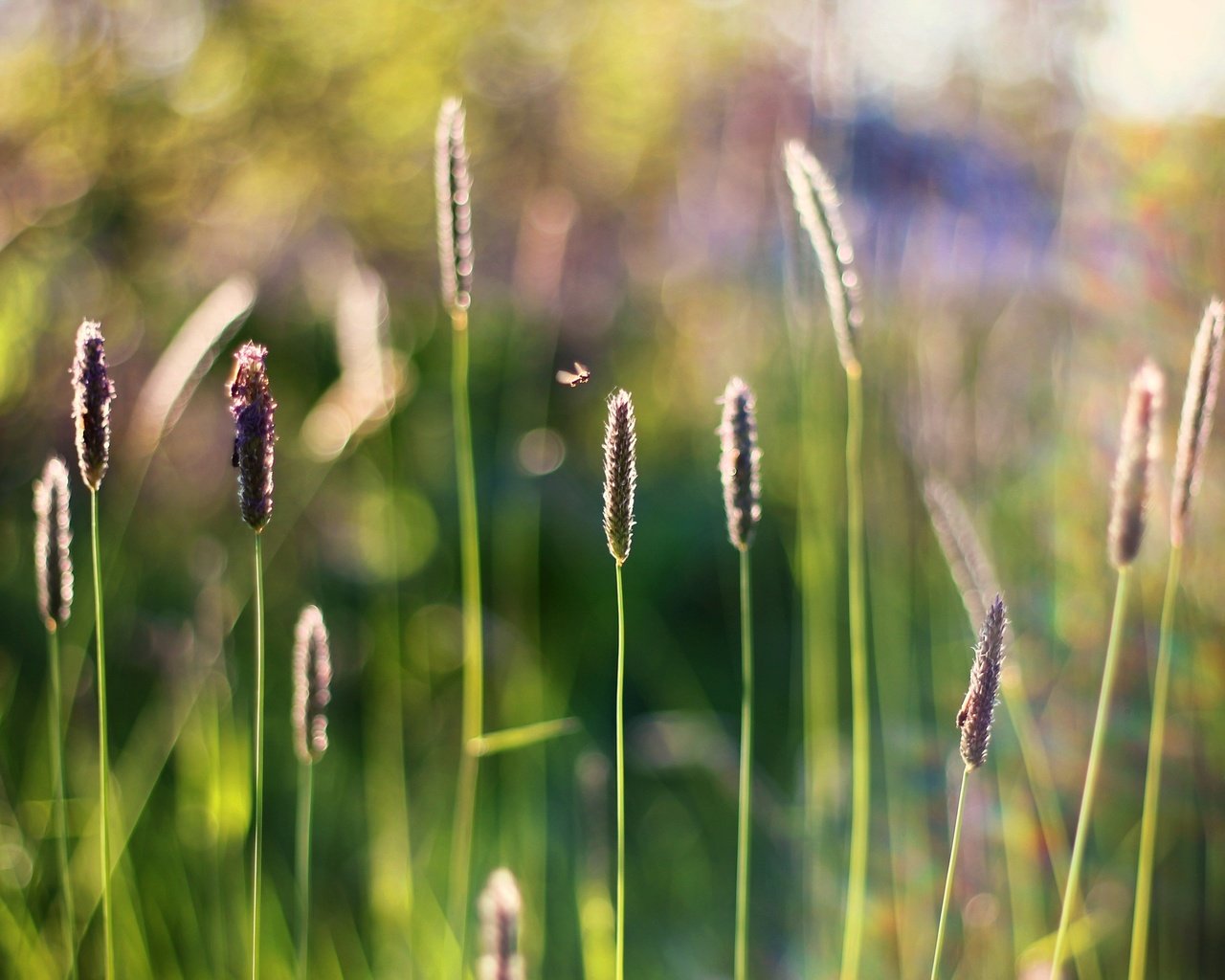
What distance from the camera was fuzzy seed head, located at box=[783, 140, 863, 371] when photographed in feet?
3.73

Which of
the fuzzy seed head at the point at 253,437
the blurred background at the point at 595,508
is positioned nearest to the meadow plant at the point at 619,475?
the fuzzy seed head at the point at 253,437

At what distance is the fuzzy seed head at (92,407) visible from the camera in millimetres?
906

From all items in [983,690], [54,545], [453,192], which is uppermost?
[453,192]

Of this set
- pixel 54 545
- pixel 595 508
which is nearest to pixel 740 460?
pixel 54 545

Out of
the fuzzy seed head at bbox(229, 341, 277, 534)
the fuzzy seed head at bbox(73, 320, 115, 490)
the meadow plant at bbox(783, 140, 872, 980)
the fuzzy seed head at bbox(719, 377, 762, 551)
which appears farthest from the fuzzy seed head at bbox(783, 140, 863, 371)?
the fuzzy seed head at bbox(73, 320, 115, 490)

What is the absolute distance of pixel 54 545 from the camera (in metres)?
1.03

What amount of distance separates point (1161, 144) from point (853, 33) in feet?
6.18

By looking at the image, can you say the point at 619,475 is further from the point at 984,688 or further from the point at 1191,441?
the point at 1191,441

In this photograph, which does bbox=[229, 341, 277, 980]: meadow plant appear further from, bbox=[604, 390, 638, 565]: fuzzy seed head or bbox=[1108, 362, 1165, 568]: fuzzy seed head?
bbox=[1108, 362, 1165, 568]: fuzzy seed head

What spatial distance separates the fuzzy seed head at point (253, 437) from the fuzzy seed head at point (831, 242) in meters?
0.60

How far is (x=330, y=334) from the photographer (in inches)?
170

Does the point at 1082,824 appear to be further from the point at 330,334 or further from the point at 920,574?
the point at 330,334

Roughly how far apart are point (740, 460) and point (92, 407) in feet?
1.86

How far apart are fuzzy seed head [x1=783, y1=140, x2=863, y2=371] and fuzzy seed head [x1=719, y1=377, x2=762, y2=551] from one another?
0.25 m
